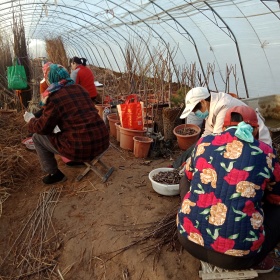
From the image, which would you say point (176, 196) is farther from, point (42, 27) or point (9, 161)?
point (42, 27)

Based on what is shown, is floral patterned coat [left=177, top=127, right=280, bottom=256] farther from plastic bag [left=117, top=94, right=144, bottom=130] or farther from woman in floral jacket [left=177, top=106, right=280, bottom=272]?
plastic bag [left=117, top=94, right=144, bottom=130]

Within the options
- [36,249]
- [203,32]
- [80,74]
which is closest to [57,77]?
[36,249]

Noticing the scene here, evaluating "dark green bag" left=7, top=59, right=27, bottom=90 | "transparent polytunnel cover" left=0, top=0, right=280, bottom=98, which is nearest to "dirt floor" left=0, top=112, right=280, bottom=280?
"dark green bag" left=7, top=59, right=27, bottom=90

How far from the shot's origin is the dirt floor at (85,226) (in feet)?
6.63

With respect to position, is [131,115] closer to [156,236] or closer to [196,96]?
[196,96]

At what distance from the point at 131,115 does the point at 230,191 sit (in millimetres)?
2464

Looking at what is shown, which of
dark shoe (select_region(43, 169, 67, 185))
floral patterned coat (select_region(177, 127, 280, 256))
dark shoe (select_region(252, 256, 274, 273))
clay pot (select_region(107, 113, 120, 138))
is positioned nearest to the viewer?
floral patterned coat (select_region(177, 127, 280, 256))

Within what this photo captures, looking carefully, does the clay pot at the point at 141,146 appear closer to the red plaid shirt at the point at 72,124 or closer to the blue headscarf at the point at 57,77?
the red plaid shirt at the point at 72,124

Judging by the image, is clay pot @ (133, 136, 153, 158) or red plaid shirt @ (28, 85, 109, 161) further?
clay pot @ (133, 136, 153, 158)

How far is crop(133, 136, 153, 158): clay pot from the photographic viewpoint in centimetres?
355

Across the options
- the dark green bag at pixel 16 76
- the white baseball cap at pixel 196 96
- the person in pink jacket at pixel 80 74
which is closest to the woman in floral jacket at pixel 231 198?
the white baseball cap at pixel 196 96

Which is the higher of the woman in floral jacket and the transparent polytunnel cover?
the transparent polytunnel cover

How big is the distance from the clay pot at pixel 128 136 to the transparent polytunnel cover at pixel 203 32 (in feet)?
4.26

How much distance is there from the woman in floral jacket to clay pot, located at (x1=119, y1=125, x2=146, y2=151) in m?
2.18
